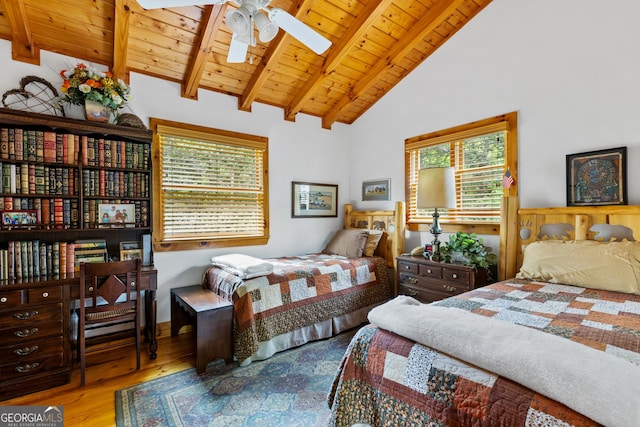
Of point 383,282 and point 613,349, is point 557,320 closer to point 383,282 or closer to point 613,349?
point 613,349

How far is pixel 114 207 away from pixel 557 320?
3159 mm

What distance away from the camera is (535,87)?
2.68 metres

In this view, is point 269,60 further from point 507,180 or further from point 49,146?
point 507,180

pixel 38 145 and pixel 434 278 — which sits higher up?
pixel 38 145

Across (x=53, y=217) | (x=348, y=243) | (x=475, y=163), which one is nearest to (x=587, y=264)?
(x=475, y=163)

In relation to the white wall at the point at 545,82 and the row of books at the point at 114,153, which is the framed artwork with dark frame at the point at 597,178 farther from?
the row of books at the point at 114,153

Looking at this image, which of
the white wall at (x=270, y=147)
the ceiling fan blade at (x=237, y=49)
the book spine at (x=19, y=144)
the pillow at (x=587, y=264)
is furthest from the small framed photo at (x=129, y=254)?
the pillow at (x=587, y=264)

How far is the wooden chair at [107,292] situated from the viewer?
2.19 meters

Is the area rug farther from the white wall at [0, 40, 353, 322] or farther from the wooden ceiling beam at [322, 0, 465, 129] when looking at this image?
the wooden ceiling beam at [322, 0, 465, 129]

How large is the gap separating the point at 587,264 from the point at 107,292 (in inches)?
131

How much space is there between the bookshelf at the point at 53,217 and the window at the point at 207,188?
0.28m

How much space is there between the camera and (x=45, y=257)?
7.75 ft

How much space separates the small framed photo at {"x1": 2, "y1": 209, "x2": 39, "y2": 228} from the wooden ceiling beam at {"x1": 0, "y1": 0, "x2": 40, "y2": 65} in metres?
1.25

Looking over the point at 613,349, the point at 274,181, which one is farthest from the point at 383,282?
the point at 613,349
